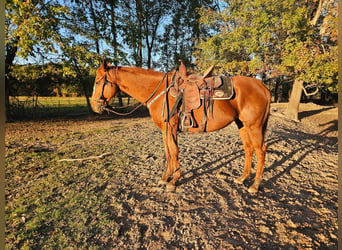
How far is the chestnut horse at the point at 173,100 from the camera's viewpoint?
3.16 meters

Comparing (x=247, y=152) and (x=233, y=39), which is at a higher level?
(x=233, y=39)

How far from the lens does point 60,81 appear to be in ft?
47.3

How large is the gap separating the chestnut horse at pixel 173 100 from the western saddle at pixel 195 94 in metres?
0.08

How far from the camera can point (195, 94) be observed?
313 cm

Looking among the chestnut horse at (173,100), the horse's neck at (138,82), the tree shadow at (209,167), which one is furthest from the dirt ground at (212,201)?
the horse's neck at (138,82)

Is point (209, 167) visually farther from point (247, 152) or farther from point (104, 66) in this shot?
point (104, 66)

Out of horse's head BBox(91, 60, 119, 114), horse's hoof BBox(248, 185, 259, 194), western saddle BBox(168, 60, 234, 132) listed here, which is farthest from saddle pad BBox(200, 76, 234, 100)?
horse's hoof BBox(248, 185, 259, 194)

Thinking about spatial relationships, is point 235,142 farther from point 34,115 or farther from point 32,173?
point 34,115

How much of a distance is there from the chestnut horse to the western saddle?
0.25 ft

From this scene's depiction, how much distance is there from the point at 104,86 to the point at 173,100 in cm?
134

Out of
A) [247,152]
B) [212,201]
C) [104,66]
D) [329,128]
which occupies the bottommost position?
[329,128]

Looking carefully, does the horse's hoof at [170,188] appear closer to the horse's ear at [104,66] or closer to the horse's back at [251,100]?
the horse's back at [251,100]

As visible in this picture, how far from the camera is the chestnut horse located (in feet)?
10.4

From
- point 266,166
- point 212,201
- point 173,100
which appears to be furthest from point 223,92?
point 266,166
